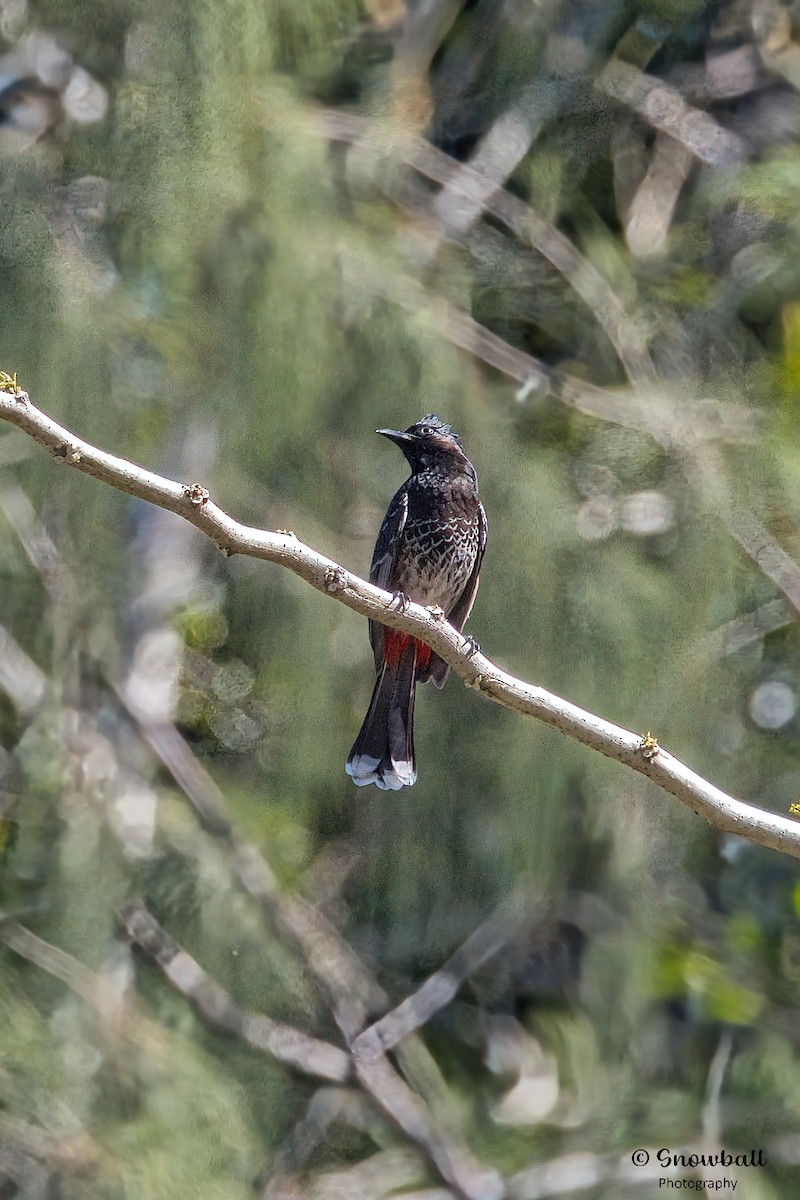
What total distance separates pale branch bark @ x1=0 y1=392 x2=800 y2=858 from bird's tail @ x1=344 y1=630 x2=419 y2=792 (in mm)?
694

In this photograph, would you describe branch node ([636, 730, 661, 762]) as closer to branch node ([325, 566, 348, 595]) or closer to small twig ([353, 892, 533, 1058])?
branch node ([325, 566, 348, 595])

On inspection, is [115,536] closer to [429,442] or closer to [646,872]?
[429,442]

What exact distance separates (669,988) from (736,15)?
2280 millimetres

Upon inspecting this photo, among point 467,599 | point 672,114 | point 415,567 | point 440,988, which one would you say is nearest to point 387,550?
point 415,567

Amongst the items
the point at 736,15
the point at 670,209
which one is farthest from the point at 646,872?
the point at 736,15

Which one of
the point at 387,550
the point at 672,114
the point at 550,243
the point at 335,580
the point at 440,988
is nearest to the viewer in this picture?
the point at 335,580

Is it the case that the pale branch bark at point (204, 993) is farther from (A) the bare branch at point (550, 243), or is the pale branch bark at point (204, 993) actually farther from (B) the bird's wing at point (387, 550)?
(A) the bare branch at point (550, 243)

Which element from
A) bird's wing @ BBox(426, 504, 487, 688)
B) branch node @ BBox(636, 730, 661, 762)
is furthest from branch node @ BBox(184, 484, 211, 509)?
bird's wing @ BBox(426, 504, 487, 688)

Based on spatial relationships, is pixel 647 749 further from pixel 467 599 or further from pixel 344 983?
pixel 344 983

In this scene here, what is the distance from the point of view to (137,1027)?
2732mm

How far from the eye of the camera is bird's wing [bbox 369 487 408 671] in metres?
2.53

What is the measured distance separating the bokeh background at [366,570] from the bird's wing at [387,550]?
7 centimetres

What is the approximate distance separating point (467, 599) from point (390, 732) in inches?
13.5

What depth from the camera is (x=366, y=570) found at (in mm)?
2646
